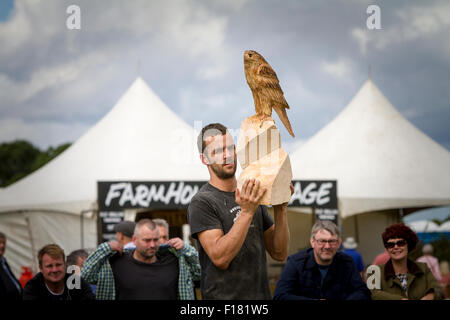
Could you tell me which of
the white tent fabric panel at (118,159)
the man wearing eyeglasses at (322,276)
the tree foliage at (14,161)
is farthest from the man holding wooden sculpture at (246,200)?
the tree foliage at (14,161)

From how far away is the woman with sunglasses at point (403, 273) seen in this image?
3230 millimetres

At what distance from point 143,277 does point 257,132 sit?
1565 mm

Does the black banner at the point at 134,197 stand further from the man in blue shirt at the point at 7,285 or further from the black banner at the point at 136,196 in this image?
the man in blue shirt at the point at 7,285

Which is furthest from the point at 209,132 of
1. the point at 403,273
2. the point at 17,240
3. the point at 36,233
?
the point at 17,240

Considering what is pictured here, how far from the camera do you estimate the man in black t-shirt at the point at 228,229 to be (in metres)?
1.83

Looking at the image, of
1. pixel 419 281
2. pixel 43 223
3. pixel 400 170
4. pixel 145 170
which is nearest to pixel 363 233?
pixel 400 170

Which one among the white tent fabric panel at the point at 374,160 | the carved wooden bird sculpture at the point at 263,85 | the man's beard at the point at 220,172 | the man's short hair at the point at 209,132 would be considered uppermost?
the white tent fabric panel at the point at 374,160

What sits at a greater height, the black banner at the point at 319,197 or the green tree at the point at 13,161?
the green tree at the point at 13,161

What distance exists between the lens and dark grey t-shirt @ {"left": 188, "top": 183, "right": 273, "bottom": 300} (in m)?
1.91

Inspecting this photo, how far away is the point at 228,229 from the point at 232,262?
0.40 feet

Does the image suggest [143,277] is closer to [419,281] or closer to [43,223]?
[419,281]

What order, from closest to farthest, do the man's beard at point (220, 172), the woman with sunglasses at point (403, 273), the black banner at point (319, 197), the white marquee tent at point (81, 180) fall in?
1. the man's beard at point (220, 172)
2. the woman with sunglasses at point (403, 273)
3. the black banner at point (319, 197)
4. the white marquee tent at point (81, 180)

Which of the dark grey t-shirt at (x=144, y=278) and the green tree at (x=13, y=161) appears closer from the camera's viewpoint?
the dark grey t-shirt at (x=144, y=278)

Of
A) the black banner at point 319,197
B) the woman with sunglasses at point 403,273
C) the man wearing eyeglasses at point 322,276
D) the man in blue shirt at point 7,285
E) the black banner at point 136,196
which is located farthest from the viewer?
the black banner at point 319,197
